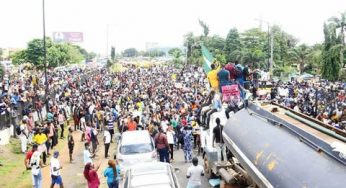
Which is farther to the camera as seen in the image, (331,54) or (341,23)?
(341,23)

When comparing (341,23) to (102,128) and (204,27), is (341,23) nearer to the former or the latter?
(102,128)

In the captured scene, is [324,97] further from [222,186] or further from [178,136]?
[222,186]

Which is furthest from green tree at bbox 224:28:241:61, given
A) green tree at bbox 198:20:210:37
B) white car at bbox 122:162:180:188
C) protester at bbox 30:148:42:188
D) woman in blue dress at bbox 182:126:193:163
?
white car at bbox 122:162:180:188

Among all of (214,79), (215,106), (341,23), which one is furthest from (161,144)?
A: (341,23)

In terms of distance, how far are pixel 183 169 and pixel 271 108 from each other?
21.3ft

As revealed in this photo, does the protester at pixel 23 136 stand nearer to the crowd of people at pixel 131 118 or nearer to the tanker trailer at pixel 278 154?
the crowd of people at pixel 131 118

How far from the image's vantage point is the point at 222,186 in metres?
12.0

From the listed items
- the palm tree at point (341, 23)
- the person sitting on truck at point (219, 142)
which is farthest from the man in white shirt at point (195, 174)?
the palm tree at point (341, 23)

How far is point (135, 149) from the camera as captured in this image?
51.9ft

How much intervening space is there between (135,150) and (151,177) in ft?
19.2

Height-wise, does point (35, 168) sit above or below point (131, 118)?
below

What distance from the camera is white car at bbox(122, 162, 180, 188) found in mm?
9688

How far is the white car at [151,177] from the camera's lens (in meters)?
9.69

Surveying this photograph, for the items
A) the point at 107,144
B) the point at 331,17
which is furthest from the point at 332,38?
the point at 107,144
